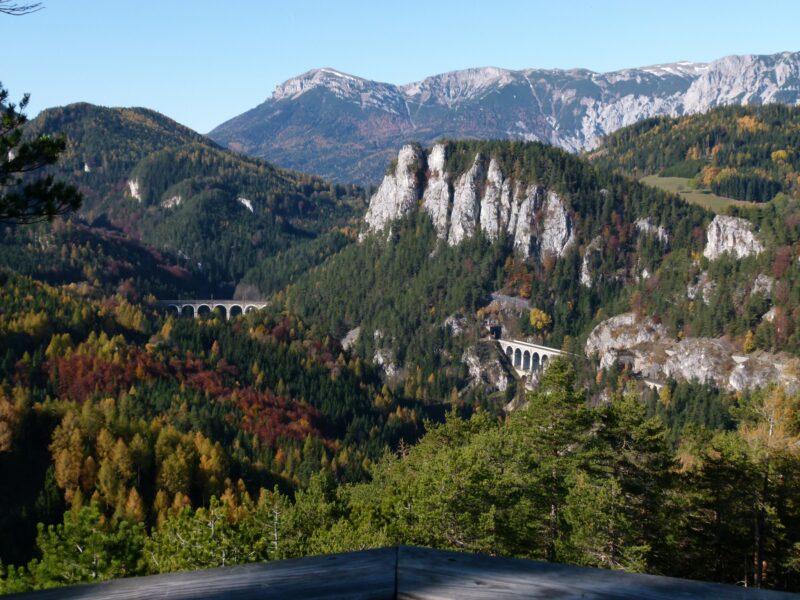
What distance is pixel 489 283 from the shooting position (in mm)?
182625

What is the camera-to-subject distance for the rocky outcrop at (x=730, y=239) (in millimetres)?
144375

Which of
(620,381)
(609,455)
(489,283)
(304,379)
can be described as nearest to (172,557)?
(609,455)

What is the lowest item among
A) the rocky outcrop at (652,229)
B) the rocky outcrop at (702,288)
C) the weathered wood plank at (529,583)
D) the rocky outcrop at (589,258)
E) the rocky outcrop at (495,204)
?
the weathered wood plank at (529,583)

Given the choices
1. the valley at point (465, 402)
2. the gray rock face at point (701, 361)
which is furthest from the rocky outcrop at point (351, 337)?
the gray rock face at point (701, 361)

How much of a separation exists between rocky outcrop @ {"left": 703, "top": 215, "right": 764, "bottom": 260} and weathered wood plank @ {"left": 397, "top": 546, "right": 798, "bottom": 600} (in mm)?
152350

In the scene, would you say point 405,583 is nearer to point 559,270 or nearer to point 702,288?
point 702,288

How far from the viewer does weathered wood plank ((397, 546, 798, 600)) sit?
3371mm

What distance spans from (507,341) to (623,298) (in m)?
26.8

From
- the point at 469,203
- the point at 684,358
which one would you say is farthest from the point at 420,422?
the point at 469,203

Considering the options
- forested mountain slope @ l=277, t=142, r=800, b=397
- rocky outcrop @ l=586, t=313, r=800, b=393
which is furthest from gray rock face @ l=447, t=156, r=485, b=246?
rocky outcrop @ l=586, t=313, r=800, b=393

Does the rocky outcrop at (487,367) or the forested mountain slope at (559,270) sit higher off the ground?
the forested mountain slope at (559,270)

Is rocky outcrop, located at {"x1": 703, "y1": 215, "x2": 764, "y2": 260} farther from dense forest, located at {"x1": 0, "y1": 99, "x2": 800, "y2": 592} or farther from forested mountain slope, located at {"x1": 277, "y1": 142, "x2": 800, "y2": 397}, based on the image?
dense forest, located at {"x1": 0, "y1": 99, "x2": 800, "y2": 592}

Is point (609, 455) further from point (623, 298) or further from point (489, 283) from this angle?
point (489, 283)

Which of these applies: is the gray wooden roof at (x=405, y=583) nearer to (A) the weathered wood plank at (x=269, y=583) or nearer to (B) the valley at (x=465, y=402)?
(A) the weathered wood plank at (x=269, y=583)
